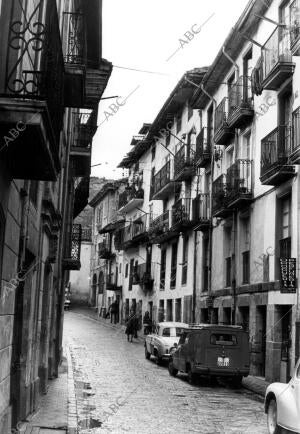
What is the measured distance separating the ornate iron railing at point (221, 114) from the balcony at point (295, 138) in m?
6.25

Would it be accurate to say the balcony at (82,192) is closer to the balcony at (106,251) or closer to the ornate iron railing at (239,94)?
the ornate iron railing at (239,94)

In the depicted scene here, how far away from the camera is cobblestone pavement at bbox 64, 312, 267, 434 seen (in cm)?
1080

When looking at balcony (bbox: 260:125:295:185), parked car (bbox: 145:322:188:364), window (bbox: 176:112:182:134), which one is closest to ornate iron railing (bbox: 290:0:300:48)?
balcony (bbox: 260:125:295:185)

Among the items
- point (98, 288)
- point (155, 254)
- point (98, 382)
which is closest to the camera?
point (98, 382)

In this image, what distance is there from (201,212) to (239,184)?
244 inches

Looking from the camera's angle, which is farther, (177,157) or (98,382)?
(177,157)

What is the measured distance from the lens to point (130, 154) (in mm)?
46469

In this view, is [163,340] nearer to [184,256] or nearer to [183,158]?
[184,256]

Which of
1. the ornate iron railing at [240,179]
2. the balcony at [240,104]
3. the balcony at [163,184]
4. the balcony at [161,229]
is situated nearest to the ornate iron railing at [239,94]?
the balcony at [240,104]

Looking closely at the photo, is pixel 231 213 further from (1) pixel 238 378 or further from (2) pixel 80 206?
(2) pixel 80 206

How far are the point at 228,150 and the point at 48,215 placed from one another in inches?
525

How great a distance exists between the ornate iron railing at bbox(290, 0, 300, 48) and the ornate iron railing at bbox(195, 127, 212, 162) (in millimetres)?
9177

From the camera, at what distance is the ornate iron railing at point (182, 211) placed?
29.4 metres

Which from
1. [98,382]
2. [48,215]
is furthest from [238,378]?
[48,215]
